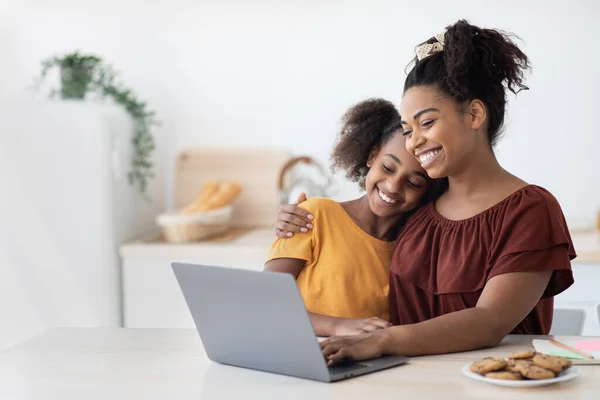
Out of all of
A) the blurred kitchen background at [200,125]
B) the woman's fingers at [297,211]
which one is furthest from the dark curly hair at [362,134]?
the blurred kitchen background at [200,125]

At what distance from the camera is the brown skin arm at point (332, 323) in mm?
1475

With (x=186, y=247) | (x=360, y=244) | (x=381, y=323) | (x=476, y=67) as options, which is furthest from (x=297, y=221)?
(x=186, y=247)

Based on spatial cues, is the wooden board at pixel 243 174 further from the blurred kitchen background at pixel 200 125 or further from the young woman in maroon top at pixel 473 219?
the young woman in maroon top at pixel 473 219

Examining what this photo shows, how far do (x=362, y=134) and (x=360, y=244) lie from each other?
246 millimetres

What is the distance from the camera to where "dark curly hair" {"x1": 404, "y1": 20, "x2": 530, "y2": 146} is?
1.53 m

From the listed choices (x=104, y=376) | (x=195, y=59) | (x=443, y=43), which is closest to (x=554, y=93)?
(x=195, y=59)

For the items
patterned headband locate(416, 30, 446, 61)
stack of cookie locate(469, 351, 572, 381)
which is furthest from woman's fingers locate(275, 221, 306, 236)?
stack of cookie locate(469, 351, 572, 381)

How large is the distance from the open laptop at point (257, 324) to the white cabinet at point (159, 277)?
1.47 meters

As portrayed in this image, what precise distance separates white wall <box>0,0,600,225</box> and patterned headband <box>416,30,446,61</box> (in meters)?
1.41

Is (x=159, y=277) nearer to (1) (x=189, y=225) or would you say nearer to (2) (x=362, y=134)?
(1) (x=189, y=225)

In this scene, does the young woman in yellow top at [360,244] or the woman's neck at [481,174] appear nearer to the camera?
the woman's neck at [481,174]

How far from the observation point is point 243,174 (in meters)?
3.18

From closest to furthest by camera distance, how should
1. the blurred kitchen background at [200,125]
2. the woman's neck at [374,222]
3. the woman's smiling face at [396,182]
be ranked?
the woman's smiling face at [396,182], the woman's neck at [374,222], the blurred kitchen background at [200,125]

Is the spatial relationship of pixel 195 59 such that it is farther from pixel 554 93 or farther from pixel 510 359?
pixel 510 359
